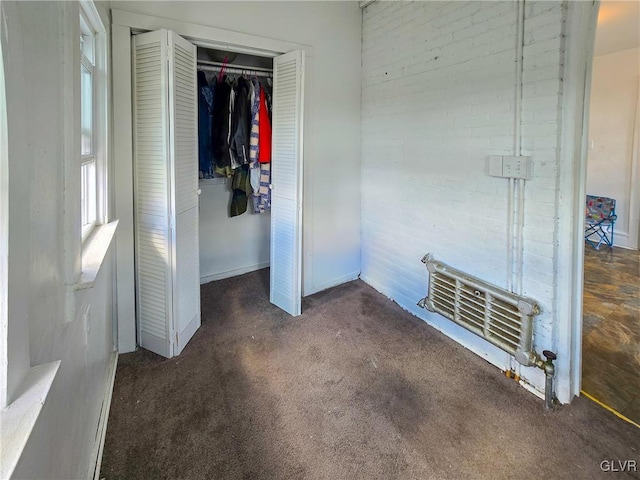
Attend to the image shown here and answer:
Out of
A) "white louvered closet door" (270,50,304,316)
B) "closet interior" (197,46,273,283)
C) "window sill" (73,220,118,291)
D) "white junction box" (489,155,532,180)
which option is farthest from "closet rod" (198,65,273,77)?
"white junction box" (489,155,532,180)

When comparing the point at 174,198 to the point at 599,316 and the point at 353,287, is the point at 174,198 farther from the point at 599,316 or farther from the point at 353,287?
the point at 599,316

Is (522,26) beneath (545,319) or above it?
above

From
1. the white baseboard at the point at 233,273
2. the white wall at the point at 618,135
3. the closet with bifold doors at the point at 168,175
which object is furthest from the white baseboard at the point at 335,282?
the white wall at the point at 618,135

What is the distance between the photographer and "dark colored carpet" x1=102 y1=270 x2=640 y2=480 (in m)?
1.51

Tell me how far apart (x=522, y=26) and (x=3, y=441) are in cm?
254

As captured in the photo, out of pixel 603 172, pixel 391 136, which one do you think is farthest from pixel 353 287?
pixel 603 172

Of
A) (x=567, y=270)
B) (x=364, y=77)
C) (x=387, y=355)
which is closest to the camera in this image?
(x=567, y=270)

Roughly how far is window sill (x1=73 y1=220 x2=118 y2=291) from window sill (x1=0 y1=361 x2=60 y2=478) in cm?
38

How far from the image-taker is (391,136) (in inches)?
115

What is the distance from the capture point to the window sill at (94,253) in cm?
119

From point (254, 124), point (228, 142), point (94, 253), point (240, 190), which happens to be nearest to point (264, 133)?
point (254, 124)

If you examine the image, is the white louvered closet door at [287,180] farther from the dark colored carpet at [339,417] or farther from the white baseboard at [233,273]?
the white baseboard at [233,273]

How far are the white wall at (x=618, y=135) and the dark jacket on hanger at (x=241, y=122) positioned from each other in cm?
415

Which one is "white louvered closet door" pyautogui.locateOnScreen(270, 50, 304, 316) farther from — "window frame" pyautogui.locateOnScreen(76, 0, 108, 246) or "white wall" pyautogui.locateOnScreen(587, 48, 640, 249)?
"white wall" pyautogui.locateOnScreen(587, 48, 640, 249)
